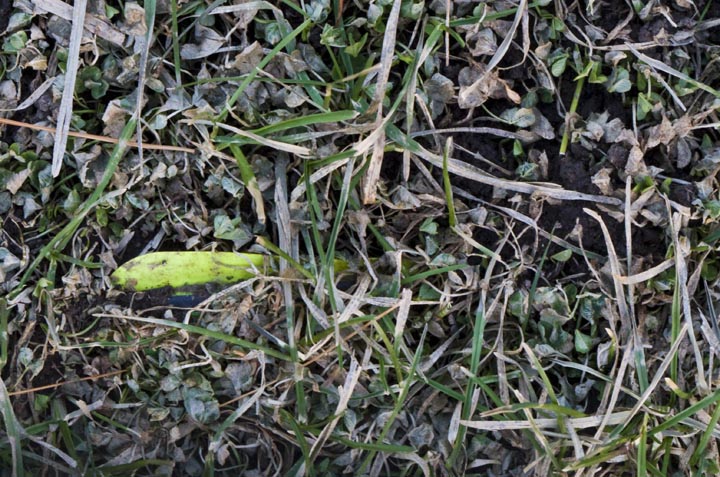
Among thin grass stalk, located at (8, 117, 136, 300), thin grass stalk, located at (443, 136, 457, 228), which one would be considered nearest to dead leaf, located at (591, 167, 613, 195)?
thin grass stalk, located at (443, 136, 457, 228)

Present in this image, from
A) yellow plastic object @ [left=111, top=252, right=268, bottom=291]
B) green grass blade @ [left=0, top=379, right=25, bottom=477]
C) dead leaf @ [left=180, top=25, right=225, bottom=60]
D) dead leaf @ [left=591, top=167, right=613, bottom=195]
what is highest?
dead leaf @ [left=180, top=25, right=225, bottom=60]

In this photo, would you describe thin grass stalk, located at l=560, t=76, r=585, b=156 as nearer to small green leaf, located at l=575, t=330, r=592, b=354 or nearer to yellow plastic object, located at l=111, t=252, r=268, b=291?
small green leaf, located at l=575, t=330, r=592, b=354

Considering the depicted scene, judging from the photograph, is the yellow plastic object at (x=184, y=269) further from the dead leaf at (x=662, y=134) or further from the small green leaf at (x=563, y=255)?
the dead leaf at (x=662, y=134)

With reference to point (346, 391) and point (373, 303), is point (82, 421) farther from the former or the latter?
point (373, 303)

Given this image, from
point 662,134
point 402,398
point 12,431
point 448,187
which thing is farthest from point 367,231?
point 12,431

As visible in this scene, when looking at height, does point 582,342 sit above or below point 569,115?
below

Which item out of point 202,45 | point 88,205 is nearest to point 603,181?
point 202,45

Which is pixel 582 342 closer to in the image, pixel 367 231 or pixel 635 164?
pixel 635 164

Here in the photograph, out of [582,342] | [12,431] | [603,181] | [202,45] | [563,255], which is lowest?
[12,431]
